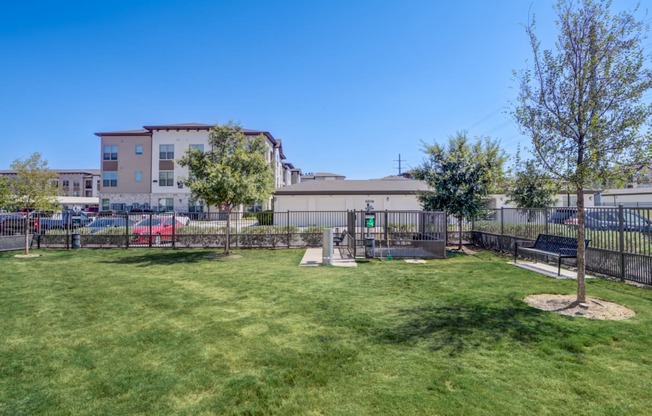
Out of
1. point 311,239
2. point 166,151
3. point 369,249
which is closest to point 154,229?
point 311,239

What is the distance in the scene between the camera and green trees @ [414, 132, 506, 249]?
1673 centimetres

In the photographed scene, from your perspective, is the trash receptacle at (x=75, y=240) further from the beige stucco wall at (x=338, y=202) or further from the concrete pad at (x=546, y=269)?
the concrete pad at (x=546, y=269)

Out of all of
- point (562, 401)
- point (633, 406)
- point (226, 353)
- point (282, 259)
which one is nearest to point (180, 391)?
point (226, 353)

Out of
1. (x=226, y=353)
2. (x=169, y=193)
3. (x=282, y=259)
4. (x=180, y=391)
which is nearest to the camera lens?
(x=180, y=391)

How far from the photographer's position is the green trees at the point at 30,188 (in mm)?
15688

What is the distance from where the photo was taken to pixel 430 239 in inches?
594

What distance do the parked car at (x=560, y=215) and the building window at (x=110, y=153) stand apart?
162 ft

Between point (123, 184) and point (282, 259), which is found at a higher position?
point (123, 184)

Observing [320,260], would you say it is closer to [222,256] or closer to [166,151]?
[222,256]

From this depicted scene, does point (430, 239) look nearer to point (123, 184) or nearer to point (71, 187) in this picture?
point (123, 184)

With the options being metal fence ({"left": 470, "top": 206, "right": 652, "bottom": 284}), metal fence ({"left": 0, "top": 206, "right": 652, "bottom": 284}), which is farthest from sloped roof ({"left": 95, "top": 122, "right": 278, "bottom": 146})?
metal fence ({"left": 470, "top": 206, "right": 652, "bottom": 284})

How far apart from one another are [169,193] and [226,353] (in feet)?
145

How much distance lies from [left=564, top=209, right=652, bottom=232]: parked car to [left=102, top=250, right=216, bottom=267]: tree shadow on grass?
12.9 meters

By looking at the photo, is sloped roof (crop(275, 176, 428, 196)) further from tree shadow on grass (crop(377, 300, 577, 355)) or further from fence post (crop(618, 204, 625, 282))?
tree shadow on grass (crop(377, 300, 577, 355))
